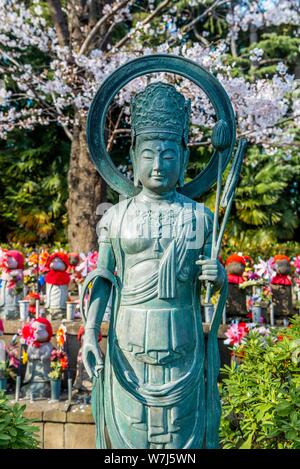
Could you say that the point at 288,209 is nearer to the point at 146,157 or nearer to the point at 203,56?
the point at 203,56

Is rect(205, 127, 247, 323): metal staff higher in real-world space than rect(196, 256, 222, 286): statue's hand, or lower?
higher

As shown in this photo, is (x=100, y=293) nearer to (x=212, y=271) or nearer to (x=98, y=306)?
(x=98, y=306)

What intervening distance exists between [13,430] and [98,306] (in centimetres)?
97

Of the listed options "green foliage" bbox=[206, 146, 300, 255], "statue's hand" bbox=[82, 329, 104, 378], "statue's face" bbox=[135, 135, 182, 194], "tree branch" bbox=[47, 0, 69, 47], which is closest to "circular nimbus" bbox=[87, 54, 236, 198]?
"statue's face" bbox=[135, 135, 182, 194]

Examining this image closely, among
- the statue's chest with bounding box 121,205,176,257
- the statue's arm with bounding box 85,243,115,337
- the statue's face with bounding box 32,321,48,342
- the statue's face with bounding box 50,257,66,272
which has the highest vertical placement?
the statue's chest with bounding box 121,205,176,257

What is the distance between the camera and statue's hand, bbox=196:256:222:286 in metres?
2.62

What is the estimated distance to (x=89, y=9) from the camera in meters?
8.67

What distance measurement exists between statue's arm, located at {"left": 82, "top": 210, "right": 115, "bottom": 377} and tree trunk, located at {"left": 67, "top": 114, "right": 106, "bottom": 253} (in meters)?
5.77

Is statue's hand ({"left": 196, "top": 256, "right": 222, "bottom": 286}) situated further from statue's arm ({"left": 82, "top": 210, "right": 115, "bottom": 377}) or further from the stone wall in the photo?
the stone wall

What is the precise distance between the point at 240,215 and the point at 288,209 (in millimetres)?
1453

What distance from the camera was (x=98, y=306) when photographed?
2.79 m

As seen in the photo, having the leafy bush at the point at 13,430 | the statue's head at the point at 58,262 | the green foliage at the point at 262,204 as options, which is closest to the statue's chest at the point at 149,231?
the leafy bush at the point at 13,430

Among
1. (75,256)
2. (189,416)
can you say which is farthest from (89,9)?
(189,416)

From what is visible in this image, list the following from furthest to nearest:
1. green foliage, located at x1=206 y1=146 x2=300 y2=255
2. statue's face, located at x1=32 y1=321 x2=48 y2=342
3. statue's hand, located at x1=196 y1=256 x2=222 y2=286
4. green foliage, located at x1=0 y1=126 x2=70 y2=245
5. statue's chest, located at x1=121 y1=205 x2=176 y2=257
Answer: green foliage, located at x1=0 y1=126 x2=70 y2=245 < green foliage, located at x1=206 y1=146 x2=300 y2=255 < statue's face, located at x1=32 y1=321 x2=48 y2=342 < statue's chest, located at x1=121 y1=205 x2=176 y2=257 < statue's hand, located at x1=196 y1=256 x2=222 y2=286
